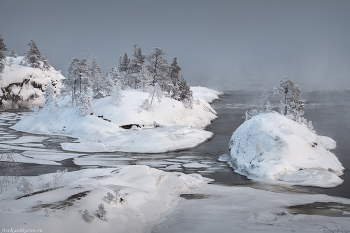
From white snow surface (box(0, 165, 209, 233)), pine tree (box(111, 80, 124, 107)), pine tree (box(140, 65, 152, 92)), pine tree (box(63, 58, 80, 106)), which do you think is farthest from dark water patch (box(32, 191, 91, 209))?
pine tree (box(140, 65, 152, 92))

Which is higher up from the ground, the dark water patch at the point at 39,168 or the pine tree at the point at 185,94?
the pine tree at the point at 185,94

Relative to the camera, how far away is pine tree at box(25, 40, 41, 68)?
74750 mm

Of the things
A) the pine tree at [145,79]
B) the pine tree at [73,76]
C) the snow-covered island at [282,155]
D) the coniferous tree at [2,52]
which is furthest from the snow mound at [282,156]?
the coniferous tree at [2,52]

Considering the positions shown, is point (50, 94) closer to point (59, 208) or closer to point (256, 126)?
point (256, 126)

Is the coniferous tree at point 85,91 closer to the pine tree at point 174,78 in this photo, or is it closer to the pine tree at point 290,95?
the pine tree at point 174,78

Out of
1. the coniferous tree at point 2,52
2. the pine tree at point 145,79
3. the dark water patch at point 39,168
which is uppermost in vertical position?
the coniferous tree at point 2,52

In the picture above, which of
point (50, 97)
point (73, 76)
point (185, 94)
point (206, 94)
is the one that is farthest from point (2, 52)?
point (206, 94)

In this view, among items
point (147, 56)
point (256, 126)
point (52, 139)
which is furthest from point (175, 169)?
point (147, 56)

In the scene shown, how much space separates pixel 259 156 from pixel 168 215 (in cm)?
1419

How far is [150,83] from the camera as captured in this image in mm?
52688

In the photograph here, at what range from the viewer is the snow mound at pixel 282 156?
711 inches

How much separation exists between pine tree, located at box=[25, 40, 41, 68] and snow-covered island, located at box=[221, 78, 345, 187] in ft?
244

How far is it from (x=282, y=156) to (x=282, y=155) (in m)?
0.11

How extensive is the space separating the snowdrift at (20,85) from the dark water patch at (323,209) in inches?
2822
